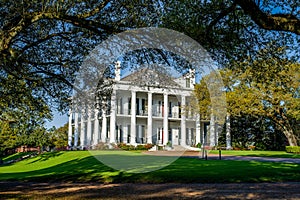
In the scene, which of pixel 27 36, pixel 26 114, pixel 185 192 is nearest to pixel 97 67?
pixel 27 36

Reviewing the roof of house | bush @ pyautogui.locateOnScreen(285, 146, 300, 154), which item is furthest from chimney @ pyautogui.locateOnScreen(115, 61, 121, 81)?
bush @ pyautogui.locateOnScreen(285, 146, 300, 154)

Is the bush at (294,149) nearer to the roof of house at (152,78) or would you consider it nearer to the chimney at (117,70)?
the roof of house at (152,78)

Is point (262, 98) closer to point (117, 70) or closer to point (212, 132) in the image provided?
point (212, 132)

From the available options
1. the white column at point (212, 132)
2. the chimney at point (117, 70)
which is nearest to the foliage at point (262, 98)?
the white column at point (212, 132)

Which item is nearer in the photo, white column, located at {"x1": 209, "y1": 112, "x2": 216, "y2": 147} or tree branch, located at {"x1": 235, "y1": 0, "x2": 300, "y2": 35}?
tree branch, located at {"x1": 235, "y1": 0, "x2": 300, "y2": 35}

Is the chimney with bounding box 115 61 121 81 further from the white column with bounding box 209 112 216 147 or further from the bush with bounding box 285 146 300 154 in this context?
the bush with bounding box 285 146 300 154

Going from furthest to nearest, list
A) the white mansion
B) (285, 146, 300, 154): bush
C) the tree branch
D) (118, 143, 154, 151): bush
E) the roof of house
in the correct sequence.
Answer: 1. (285, 146, 300, 154): bush
2. (118, 143, 154, 151): bush
3. the white mansion
4. the roof of house
5. the tree branch

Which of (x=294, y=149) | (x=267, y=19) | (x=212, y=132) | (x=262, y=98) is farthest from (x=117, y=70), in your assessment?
(x=294, y=149)

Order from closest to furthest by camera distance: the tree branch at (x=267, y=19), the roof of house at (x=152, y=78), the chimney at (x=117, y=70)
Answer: the tree branch at (x=267, y=19) → the roof of house at (x=152, y=78) → the chimney at (x=117, y=70)

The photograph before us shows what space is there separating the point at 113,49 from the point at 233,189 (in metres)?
5.86

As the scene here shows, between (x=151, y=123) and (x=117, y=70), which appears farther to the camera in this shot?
(x=151, y=123)

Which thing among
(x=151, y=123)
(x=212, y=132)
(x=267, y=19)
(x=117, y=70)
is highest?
(x=267, y=19)

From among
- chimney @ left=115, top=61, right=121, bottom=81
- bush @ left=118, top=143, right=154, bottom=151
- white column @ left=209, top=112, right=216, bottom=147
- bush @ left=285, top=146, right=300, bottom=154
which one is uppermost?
chimney @ left=115, top=61, right=121, bottom=81

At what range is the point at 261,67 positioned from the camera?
9367mm
